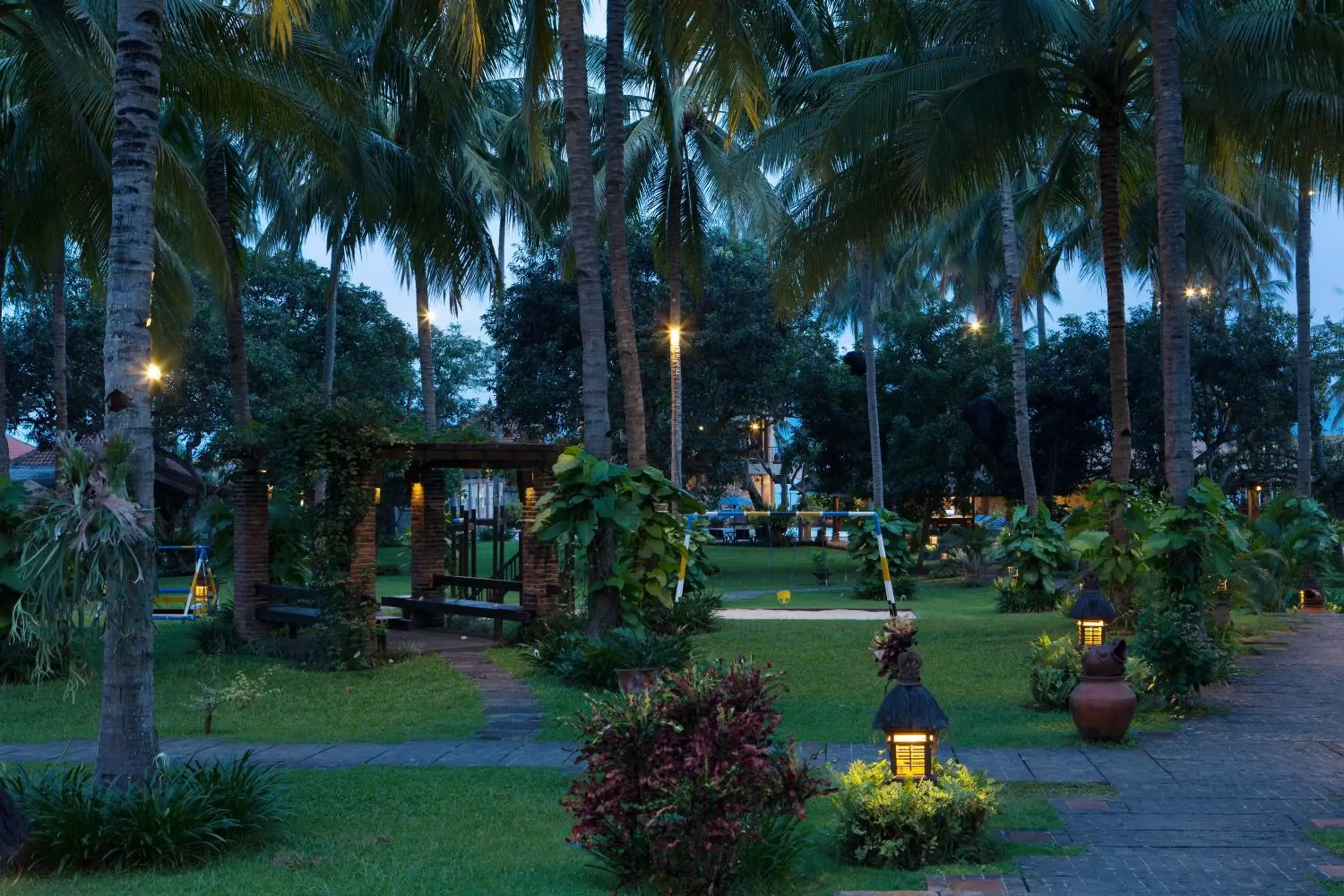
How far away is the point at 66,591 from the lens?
7066 millimetres

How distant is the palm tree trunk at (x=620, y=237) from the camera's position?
48.5 feet

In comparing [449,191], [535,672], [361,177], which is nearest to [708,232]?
[449,191]

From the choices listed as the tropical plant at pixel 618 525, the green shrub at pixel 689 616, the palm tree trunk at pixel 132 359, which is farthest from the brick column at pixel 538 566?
the palm tree trunk at pixel 132 359

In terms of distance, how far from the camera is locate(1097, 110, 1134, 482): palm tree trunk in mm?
15961

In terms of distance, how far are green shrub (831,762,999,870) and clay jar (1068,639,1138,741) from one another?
341 cm

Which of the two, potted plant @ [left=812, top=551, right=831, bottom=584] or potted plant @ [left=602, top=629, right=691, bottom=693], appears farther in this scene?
potted plant @ [left=812, top=551, right=831, bottom=584]

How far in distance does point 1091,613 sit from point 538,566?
23.8ft

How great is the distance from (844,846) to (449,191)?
1377 cm

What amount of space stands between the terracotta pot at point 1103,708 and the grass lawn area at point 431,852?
1.68 meters

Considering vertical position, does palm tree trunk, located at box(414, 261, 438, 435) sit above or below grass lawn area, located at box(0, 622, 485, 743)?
above

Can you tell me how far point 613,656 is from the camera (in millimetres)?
13438

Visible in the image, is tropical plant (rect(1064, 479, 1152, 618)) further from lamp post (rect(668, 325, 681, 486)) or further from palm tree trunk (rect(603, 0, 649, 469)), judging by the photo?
lamp post (rect(668, 325, 681, 486))

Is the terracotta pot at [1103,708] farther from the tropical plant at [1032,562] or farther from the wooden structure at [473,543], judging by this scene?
the tropical plant at [1032,562]

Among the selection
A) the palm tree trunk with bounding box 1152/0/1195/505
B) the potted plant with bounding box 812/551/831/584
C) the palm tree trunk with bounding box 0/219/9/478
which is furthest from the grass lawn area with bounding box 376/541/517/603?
the palm tree trunk with bounding box 1152/0/1195/505
